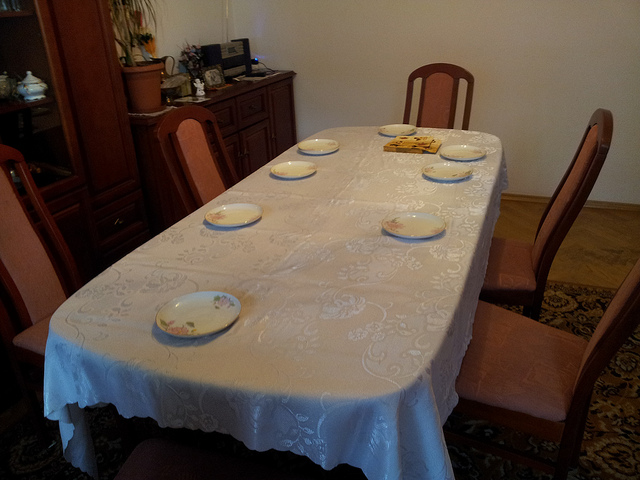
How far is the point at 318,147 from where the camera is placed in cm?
208

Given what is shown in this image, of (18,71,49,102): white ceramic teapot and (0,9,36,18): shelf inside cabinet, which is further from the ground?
(0,9,36,18): shelf inside cabinet

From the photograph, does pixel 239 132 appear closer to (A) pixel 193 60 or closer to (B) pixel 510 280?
(A) pixel 193 60

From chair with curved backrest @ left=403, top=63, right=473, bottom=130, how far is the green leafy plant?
143 centimetres

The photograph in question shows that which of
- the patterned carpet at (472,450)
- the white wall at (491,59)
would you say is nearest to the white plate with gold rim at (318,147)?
the patterned carpet at (472,450)

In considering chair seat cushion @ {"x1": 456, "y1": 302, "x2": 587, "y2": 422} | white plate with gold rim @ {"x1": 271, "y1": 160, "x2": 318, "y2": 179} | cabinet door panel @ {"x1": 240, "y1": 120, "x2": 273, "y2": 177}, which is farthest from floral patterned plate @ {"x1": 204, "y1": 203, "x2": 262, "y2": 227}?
cabinet door panel @ {"x1": 240, "y1": 120, "x2": 273, "y2": 177}

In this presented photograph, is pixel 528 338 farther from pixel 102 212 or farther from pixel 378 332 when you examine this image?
pixel 102 212

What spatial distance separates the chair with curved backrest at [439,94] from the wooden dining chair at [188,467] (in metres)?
2.07

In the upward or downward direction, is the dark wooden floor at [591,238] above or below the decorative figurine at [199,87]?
below

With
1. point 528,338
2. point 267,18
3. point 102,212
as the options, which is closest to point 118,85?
point 102,212

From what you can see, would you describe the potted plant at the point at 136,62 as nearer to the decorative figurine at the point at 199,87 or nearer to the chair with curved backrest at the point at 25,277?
the decorative figurine at the point at 199,87

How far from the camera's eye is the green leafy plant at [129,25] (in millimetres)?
2500

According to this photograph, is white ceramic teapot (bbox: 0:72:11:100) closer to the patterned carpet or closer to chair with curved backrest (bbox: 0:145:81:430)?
chair with curved backrest (bbox: 0:145:81:430)

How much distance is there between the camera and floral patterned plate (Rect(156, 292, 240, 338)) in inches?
37.4

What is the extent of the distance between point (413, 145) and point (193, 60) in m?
1.65
